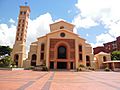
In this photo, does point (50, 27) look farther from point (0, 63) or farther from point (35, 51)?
point (0, 63)

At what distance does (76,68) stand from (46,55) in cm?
959

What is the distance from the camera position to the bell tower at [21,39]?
50.8 metres

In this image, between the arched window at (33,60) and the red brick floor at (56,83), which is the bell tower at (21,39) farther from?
the red brick floor at (56,83)

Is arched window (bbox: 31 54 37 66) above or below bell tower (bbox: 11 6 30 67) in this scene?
below

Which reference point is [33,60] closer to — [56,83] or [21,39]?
[21,39]

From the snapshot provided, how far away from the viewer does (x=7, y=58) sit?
A: 45344 mm

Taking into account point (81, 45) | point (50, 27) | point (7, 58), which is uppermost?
point (50, 27)

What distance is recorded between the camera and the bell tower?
50834mm

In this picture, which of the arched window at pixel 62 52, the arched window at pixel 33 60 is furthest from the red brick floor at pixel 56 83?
the arched window at pixel 33 60

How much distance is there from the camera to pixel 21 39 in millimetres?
53438

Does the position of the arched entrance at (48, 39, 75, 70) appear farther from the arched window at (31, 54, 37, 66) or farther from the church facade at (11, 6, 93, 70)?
the arched window at (31, 54, 37, 66)

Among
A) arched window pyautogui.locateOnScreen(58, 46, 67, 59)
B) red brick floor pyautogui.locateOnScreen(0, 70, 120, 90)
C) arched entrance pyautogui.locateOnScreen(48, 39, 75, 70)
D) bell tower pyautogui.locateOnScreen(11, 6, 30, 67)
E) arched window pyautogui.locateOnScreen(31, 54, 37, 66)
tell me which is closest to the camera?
red brick floor pyautogui.locateOnScreen(0, 70, 120, 90)

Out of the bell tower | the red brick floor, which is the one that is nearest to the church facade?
the bell tower

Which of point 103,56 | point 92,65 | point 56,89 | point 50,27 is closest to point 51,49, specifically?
point 50,27
